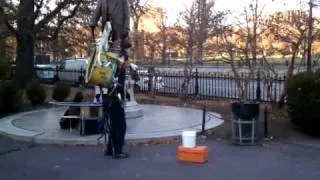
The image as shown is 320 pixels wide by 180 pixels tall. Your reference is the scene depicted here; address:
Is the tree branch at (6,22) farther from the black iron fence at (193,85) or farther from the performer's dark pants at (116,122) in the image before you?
the performer's dark pants at (116,122)

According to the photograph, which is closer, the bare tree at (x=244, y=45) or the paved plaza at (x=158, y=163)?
the paved plaza at (x=158, y=163)

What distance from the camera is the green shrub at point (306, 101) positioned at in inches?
381

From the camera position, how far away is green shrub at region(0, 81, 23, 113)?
46.2ft

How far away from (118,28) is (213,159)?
118 inches

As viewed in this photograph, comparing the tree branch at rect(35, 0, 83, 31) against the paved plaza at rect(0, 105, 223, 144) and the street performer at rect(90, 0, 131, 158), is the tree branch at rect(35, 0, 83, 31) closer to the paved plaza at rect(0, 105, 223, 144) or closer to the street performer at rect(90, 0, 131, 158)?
the paved plaza at rect(0, 105, 223, 144)

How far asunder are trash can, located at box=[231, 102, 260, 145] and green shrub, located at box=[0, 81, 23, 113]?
7212 mm

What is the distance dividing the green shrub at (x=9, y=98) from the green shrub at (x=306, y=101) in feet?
25.1

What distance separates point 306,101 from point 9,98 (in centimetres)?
827

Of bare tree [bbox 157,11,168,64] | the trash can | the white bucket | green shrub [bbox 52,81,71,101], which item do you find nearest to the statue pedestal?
the trash can

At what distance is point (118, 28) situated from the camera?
9.45 m

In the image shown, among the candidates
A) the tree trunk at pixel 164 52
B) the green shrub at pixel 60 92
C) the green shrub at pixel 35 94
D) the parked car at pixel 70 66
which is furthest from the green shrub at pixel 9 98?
the parked car at pixel 70 66

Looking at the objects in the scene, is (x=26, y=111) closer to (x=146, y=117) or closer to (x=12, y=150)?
(x=146, y=117)

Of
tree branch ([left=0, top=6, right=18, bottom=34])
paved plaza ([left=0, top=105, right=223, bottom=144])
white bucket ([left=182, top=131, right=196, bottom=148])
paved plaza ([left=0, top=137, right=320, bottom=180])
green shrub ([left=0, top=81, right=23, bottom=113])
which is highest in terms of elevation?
tree branch ([left=0, top=6, right=18, bottom=34])

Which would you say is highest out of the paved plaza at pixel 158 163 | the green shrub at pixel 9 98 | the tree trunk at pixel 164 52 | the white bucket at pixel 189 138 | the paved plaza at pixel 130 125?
the tree trunk at pixel 164 52
